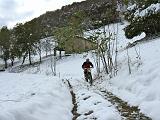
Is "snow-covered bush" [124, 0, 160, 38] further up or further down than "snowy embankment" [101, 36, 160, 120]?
further up

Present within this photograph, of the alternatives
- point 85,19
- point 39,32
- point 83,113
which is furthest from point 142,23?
point 39,32

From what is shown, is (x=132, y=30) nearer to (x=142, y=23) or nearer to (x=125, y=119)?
(x=142, y=23)

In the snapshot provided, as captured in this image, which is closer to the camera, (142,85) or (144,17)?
(142,85)

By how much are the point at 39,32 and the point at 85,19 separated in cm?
2138

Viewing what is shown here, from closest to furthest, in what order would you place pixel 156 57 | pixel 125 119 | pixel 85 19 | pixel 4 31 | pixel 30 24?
pixel 125 119, pixel 156 57, pixel 85 19, pixel 30 24, pixel 4 31

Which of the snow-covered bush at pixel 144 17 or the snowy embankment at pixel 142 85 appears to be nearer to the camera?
the snowy embankment at pixel 142 85

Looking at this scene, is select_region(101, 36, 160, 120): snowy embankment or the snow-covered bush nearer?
select_region(101, 36, 160, 120): snowy embankment

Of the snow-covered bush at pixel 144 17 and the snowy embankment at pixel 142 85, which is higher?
the snow-covered bush at pixel 144 17

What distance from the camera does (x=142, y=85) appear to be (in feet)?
49.1

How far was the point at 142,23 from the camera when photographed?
95.6 ft

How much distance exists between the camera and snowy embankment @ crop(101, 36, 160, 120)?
38.6ft

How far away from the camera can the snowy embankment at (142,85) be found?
1176 centimetres

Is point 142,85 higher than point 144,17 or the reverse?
the reverse

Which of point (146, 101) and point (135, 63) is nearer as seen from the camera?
point (146, 101)
